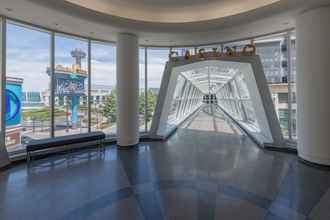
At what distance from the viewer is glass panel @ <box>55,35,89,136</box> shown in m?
5.81

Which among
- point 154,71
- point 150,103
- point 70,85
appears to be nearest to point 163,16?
point 154,71

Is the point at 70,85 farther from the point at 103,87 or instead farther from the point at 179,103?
the point at 179,103

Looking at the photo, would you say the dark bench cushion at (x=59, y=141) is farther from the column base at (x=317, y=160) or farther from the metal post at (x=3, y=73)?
the column base at (x=317, y=160)

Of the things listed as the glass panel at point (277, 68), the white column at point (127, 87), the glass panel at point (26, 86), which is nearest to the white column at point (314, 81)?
the glass panel at point (277, 68)

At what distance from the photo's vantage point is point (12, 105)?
4.96 metres

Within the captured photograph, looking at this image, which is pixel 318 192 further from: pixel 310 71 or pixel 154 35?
pixel 154 35

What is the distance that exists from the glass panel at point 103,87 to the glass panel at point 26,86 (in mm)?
1408

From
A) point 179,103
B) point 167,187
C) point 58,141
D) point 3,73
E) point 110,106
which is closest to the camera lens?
point 167,187

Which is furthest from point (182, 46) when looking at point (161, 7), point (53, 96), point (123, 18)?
point (53, 96)

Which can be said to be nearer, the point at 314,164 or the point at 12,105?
the point at 314,164

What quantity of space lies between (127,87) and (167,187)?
3.72 meters

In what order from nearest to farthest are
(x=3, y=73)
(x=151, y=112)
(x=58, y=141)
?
(x=3, y=73), (x=58, y=141), (x=151, y=112)

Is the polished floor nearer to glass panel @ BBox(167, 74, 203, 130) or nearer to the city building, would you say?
the city building

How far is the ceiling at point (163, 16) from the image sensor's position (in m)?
4.23
